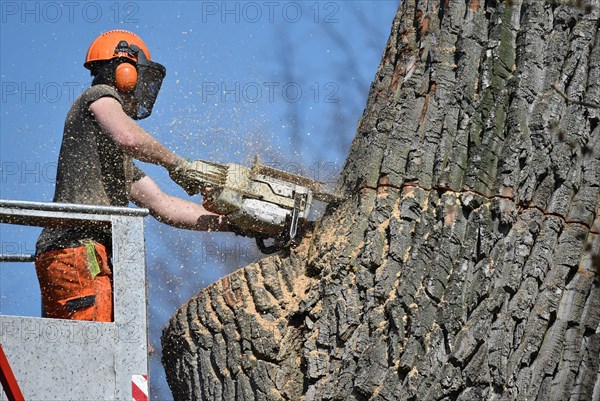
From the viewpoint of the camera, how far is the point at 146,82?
5418 millimetres

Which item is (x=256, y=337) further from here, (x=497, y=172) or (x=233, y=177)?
(x=497, y=172)

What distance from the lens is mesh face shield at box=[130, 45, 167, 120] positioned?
5.38m

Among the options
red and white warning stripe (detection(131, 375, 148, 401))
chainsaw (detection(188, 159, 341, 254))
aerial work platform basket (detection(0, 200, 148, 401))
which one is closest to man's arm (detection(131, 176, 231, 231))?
chainsaw (detection(188, 159, 341, 254))

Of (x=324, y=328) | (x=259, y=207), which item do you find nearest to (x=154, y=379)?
(x=259, y=207)

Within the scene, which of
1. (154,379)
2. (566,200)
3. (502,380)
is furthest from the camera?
(154,379)

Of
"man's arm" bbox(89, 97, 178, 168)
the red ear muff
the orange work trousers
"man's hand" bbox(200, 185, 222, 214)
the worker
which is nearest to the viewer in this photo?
the orange work trousers

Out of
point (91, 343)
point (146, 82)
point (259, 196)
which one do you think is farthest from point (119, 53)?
point (91, 343)

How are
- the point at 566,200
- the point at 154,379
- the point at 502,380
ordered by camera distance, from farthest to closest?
1. the point at 154,379
2. the point at 566,200
3. the point at 502,380

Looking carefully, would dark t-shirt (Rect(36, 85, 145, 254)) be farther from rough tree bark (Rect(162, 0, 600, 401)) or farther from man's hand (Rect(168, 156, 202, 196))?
rough tree bark (Rect(162, 0, 600, 401))

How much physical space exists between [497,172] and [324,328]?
3.35 feet

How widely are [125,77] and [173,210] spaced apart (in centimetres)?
89

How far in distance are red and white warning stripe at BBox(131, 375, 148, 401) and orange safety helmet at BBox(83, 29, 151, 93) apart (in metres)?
1.98

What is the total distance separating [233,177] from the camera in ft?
16.8

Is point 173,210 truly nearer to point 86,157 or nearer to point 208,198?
point 208,198
